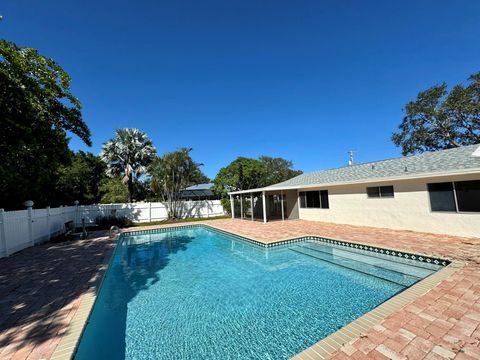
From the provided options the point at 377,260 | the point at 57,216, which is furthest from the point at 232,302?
the point at 57,216

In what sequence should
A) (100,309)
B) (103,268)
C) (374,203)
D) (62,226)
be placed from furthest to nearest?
(62,226)
(374,203)
(103,268)
(100,309)

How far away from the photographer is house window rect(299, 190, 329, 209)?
14.7m

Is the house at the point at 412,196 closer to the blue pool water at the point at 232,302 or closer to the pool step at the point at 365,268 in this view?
the blue pool water at the point at 232,302

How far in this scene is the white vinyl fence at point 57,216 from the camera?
869 centimetres

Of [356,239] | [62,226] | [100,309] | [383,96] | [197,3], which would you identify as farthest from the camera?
[383,96]

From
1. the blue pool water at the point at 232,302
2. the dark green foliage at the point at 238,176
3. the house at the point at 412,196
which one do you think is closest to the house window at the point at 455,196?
the house at the point at 412,196

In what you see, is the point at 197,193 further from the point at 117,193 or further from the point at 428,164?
the point at 428,164

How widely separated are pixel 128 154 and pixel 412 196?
2170cm

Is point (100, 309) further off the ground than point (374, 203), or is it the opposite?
point (374, 203)

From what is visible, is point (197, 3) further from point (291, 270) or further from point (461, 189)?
point (461, 189)

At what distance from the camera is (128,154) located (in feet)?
69.6

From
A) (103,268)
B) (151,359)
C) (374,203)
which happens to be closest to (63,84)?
(103,268)

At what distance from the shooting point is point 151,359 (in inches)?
132

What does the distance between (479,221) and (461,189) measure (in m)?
1.25
